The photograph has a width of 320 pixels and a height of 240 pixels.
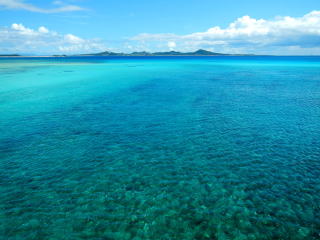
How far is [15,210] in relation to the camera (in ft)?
42.2

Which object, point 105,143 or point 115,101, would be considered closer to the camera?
point 105,143

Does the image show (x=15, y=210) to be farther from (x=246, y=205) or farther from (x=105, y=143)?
(x=246, y=205)

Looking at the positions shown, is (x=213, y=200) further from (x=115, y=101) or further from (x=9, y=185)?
(x=115, y=101)

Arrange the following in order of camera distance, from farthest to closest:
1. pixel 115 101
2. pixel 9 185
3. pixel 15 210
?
1. pixel 115 101
2. pixel 9 185
3. pixel 15 210

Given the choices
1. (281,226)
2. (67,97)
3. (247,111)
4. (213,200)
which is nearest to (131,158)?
(213,200)

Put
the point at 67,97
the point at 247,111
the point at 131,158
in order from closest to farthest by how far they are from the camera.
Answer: the point at 131,158
the point at 247,111
the point at 67,97

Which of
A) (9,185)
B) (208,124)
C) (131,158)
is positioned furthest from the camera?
(208,124)

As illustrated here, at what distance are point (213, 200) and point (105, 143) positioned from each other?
12.4 m

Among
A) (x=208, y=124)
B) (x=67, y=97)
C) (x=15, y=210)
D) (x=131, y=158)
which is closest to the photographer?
(x=15, y=210)

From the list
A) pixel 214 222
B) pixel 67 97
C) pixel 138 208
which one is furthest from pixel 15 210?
pixel 67 97

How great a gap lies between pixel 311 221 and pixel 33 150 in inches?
876

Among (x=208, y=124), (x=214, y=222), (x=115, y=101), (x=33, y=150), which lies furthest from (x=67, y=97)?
(x=214, y=222)

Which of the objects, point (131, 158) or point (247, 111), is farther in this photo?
point (247, 111)

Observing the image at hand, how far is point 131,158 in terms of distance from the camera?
747 inches
